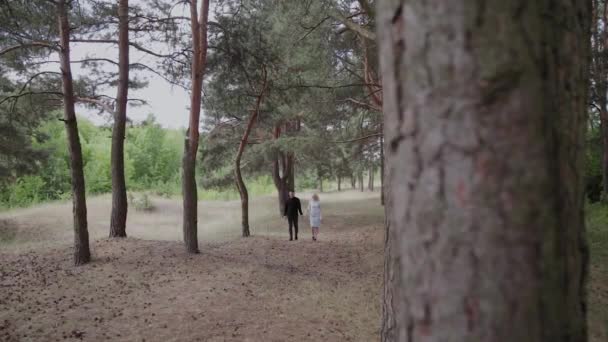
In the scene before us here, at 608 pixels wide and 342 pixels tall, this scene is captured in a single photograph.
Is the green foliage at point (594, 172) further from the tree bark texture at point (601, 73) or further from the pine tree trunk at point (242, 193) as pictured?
the pine tree trunk at point (242, 193)

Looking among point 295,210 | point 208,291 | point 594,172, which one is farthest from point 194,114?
point 594,172

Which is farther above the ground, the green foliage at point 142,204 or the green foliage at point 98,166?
the green foliage at point 98,166

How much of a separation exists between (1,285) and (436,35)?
27.1 feet

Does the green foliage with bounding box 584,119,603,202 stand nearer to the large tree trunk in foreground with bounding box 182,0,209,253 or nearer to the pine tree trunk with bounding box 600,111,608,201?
the pine tree trunk with bounding box 600,111,608,201

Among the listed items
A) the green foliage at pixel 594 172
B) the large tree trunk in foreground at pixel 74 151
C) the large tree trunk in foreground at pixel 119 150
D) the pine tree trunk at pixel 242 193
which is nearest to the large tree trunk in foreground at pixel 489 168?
the large tree trunk in foreground at pixel 74 151

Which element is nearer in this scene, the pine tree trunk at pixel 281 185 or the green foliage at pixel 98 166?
the pine tree trunk at pixel 281 185

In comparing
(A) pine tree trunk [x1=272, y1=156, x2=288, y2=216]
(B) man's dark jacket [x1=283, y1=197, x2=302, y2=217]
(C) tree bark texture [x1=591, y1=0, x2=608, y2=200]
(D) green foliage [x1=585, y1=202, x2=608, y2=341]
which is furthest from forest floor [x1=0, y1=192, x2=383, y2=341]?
(A) pine tree trunk [x1=272, y1=156, x2=288, y2=216]

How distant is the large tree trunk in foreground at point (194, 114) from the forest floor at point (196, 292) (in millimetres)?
685

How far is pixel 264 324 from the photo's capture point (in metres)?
5.43

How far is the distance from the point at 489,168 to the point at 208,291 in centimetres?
659

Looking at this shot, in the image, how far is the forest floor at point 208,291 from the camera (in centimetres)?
509

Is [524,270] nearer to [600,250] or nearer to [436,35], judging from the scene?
[436,35]

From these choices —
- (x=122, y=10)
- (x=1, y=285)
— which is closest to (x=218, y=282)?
(x=1, y=285)

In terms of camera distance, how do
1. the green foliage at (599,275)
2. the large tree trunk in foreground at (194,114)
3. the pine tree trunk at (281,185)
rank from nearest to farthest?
the green foliage at (599,275)
the large tree trunk in foreground at (194,114)
the pine tree trunk at (281,185)
